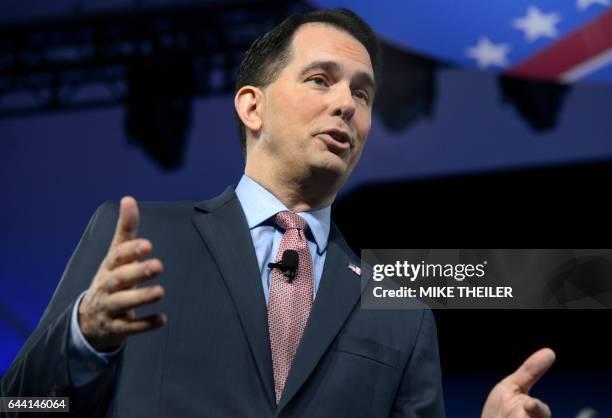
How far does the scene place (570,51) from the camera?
112 inches

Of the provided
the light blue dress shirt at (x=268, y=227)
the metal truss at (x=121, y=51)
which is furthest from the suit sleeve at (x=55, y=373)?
the metal truss at (x=121, y=51)

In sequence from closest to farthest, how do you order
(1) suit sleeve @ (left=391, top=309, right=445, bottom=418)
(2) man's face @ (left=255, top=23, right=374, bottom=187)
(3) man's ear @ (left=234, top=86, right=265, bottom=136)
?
(1) suit sleeve @ (left=391, top=309, right=445, bottom=418) → (2) man's face @ (left=255, top=23, right=374, bottom=187) → (3) man's ear @ (left=234, top=86, right=265, bottom=136)

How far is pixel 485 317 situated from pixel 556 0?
1164 mm

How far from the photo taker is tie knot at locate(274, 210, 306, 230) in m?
1.63

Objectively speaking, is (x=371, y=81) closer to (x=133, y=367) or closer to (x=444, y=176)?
(x=133, y=367)

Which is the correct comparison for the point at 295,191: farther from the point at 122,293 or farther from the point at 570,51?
the point at 570,51

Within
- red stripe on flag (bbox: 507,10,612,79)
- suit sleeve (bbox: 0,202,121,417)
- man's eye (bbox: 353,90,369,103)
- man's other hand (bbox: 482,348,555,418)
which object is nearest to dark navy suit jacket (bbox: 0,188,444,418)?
suit sleeve (bbox: 0,202,121,417)

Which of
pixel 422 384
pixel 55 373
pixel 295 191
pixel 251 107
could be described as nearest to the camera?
pixel 55 373

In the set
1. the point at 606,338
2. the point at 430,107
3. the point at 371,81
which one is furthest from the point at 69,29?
the point at 606,338

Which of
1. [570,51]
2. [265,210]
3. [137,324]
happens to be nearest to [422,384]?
[265,210]

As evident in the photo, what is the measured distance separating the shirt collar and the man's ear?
133 millimetres

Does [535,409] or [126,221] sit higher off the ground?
[126,221]

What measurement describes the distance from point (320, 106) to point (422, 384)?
1.99 feet

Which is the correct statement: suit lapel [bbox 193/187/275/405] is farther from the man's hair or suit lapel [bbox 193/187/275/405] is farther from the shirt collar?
the man's hair
